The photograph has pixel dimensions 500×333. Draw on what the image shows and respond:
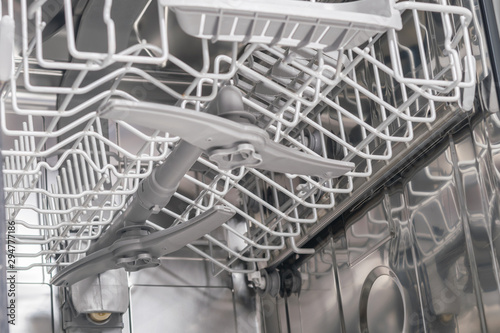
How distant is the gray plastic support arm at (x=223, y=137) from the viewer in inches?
30.8

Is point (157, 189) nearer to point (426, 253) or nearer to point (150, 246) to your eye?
point (150, 246)

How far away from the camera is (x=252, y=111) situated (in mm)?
1453

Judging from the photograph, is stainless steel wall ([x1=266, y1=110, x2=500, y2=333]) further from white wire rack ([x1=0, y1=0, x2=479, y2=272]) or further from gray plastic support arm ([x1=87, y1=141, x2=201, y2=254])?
gray plastic support arm ([x1=87, y1=141, x2=201, y2=254])

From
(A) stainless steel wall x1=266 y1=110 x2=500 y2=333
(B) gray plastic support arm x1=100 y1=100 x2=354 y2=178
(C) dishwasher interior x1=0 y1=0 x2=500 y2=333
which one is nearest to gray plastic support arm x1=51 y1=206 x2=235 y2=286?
(C) dishwasher interior x1=0 y1=0 x2=500 y2=333

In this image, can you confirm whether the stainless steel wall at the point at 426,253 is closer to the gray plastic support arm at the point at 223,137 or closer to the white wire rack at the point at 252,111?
the white wire rack at the point at 252,111

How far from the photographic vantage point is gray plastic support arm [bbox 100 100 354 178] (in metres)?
0.78

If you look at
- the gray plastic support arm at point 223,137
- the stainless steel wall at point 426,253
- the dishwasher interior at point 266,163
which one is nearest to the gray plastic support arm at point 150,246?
the dishwasher interior at point 266,163

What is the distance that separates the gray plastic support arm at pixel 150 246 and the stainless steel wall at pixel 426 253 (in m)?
0.34

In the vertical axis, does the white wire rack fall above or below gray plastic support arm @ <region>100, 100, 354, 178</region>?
above

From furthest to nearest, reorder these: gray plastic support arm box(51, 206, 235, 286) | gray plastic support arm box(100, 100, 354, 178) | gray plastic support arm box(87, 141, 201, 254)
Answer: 1. gray plastic support arm box(51, 206, 235, 286)
2. gray plastic support arm box(87, 141, 201, 254)
3. gray plastic support arm box(100, 100, 354, 178)

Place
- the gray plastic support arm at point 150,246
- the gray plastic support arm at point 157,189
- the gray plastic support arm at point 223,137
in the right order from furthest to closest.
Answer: the gray plastic support arm at point 150,246
the gray plastic support arm at point 157,189
the gray plastic support arm at point 223,137

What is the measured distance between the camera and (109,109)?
30.0 inches

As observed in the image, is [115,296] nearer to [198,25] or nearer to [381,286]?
[381,286]

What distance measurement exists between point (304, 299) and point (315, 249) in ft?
0.34
